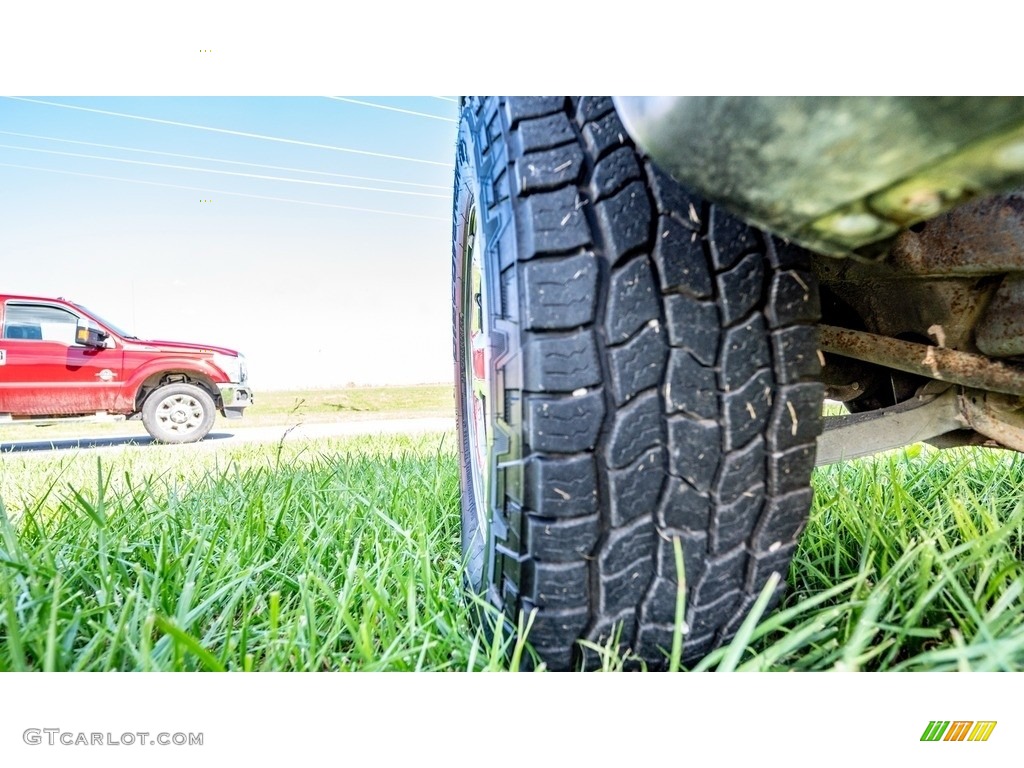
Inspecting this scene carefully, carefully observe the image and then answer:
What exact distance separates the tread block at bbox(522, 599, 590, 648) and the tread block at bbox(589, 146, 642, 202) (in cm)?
36

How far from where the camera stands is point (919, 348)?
60 cm

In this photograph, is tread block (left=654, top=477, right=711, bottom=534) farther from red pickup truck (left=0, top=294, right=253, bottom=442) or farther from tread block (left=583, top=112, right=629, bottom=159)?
red pickup truck (left=0, top=294, right=253, bottom=442)

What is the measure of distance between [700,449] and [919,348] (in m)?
0.31

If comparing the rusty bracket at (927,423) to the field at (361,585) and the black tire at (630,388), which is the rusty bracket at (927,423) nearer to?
the field at (361,585)

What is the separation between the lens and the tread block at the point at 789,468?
1.65 feet

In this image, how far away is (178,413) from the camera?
2.70m

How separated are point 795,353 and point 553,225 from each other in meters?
0.24

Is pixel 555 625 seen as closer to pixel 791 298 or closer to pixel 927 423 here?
pixel 791 298

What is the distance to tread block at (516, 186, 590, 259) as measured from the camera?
18.1 inches

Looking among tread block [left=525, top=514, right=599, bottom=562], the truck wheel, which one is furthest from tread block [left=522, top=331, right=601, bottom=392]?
the truck wheel

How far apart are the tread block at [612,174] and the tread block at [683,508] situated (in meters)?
0.25

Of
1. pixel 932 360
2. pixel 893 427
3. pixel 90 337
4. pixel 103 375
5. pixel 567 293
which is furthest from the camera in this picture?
pixel 90 337
